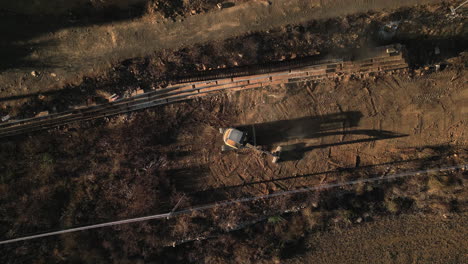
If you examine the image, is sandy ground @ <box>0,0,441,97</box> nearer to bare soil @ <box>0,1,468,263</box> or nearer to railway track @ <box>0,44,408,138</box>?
bare soil @ <box>0,1,468,263</box>

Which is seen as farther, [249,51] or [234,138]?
[234,138]

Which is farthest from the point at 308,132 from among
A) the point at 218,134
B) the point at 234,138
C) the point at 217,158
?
the point at 217,158

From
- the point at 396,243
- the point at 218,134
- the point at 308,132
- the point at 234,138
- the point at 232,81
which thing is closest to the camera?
the point at 234,138

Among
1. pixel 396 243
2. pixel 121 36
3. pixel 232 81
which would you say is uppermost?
pixel 121 36

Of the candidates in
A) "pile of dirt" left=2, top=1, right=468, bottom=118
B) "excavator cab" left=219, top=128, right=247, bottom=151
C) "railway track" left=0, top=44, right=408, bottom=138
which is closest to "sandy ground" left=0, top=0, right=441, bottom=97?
"pile of dirt" left=2, top=1, right=468, bottom=118

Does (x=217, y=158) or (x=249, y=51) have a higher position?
(x=249, y=51)

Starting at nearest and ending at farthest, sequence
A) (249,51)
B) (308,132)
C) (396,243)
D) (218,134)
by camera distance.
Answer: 1. (249,51)
2. (218,134)
3. (308,132)
4. (396,243)

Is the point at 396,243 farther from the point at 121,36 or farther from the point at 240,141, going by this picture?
the point at 121,36

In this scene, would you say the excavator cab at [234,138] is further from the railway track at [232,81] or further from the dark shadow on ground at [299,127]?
the railway track at [232,81]
